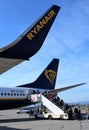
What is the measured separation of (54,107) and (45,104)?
1.78 m

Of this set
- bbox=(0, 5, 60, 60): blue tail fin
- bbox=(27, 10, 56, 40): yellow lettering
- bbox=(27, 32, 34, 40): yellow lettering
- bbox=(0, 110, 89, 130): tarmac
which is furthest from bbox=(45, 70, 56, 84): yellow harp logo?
bbox=(27, 32, 34, 40): yellow lettering

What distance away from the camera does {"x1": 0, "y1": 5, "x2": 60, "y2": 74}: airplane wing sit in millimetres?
8797

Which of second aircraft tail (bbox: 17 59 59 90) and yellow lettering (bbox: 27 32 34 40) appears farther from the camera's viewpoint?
second aircraft tail (bbox: 17 59 59 90)

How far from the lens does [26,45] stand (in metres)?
9.20

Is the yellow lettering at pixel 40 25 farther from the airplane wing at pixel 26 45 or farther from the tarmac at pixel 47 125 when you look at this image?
the tarmac at pixel 47 125

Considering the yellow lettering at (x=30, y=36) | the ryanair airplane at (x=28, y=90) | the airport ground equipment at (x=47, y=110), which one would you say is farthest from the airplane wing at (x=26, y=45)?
the ryanair airplane at (x=28, y=90)

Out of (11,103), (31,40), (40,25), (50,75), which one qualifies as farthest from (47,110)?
(31,40)

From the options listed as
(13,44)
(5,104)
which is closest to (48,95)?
(5,104)

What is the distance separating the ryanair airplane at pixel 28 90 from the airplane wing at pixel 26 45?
26172 millimetres

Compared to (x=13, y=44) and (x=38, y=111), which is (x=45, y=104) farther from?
(x=13, y=44)

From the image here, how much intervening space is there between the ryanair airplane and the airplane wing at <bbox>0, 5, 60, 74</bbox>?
1030 inches

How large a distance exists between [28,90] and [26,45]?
98.8 feet

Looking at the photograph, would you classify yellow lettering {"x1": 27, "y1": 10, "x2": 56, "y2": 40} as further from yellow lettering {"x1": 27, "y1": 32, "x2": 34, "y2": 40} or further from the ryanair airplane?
the ryanair airplane

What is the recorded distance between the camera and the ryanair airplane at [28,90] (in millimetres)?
36625
